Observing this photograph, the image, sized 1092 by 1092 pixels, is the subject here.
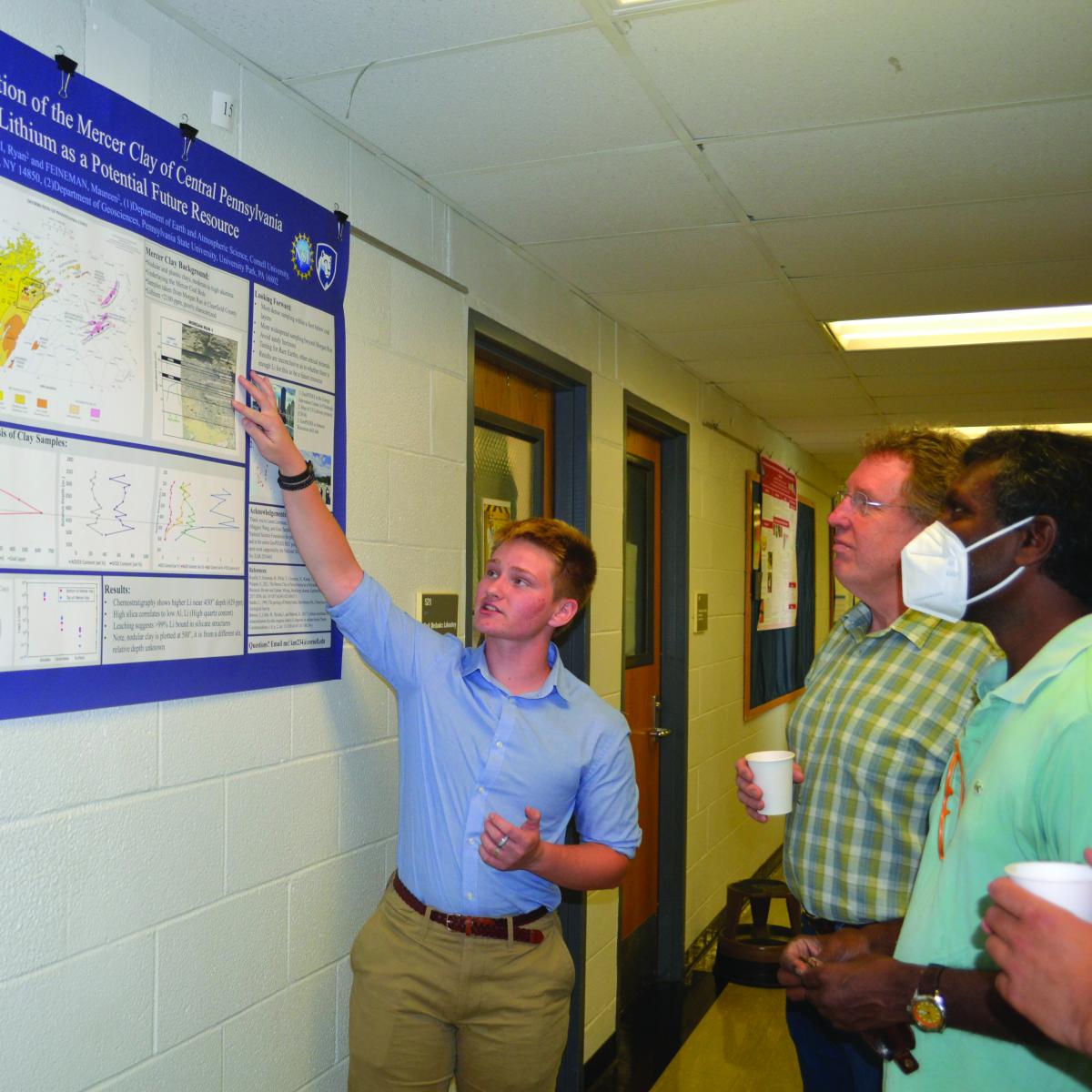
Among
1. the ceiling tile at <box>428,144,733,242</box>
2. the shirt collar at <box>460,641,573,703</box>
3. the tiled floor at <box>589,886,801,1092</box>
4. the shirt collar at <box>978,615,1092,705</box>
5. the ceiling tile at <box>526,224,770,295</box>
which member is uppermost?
the ceiling tile at <box>526,224,770,295</box>

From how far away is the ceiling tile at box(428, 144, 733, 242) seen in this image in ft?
7.32

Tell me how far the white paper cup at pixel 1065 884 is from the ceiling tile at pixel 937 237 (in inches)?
75.9

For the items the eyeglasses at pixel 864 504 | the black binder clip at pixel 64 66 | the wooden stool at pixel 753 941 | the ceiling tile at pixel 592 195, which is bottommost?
the wooden stool at pixel 753 941

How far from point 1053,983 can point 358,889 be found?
1.50m

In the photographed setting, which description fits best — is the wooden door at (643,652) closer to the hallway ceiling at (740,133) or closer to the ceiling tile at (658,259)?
the hallway ceiling at (740,133)

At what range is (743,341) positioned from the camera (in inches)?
152

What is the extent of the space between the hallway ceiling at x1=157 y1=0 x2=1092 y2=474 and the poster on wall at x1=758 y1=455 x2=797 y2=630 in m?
2.39

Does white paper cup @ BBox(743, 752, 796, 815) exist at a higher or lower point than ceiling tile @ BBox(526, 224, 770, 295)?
lower

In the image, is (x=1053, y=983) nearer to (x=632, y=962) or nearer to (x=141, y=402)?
(x=141, y=402)

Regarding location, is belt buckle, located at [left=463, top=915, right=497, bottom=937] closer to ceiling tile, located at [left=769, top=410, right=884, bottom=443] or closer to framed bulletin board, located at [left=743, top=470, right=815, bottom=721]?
framed bulletin board, located at [left=743, top=470, right=815, bottom=721]

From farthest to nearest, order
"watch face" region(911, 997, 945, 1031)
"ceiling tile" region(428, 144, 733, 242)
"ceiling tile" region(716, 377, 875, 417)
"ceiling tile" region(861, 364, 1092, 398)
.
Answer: "ceiling tile" region(716, 377, 875, 417), "ceiling tile" region(861, 364, 1092, 398), "ceiling tile" region(428, 144, 733, 242), "watch face" region(911, 997, 945, 1031)

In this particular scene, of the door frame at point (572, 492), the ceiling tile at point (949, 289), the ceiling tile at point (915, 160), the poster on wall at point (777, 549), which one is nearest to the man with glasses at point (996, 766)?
the ceiling tile at point (915, 160)

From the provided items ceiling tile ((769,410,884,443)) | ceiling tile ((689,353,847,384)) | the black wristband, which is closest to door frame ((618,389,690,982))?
ceiling tile ((689,353,847,384))

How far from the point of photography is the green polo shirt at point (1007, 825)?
42.8 inches
